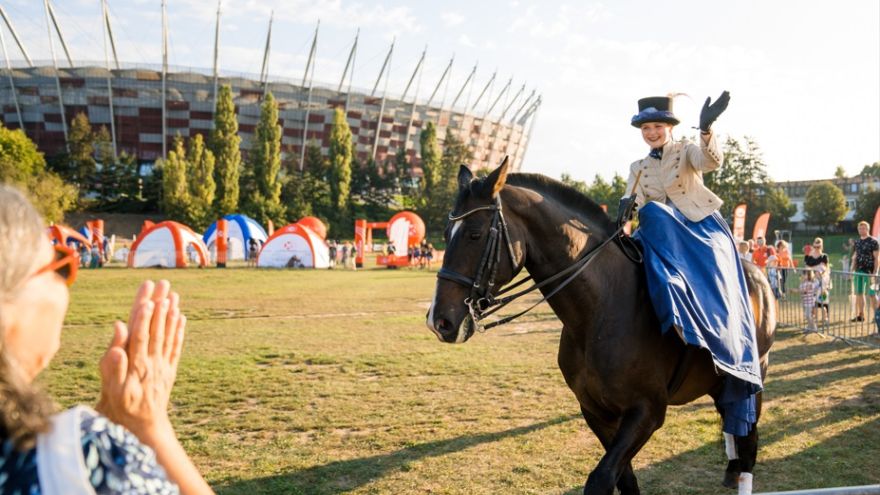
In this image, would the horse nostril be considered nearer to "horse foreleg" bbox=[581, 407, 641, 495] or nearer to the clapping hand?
"horse foreleg" bbox=[581, 407, 641, 495]

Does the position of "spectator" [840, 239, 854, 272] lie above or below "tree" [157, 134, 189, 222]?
below

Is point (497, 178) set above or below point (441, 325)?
above

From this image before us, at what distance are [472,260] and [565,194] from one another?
3.19 ft

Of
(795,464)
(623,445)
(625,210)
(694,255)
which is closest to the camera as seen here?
(623,445)

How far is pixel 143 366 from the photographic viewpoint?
58.6 inches

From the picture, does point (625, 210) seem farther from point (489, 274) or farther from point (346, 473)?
point (346, 473)

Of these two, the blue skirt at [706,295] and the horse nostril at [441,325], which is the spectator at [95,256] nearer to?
the horse nostril at [441,325]

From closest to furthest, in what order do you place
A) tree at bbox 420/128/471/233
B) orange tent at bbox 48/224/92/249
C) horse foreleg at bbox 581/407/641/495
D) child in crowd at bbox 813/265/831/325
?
horse foreleg at bbox 581/407/641/495
child in crowd at bbox 813/265/831/325
orange tent at bbox 48/224/92/249
tree at bbox 420/128/471/233

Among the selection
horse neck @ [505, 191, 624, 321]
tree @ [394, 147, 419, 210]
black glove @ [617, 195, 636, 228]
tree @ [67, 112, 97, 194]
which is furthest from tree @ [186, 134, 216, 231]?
horse neck @ [505, 191, 624, 321]

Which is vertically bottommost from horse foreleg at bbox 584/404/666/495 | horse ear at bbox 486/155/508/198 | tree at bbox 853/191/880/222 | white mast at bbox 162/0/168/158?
horse foreleg at bbox 584/404/666/495

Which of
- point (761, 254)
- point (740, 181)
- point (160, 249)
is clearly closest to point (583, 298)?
point (761, 254)

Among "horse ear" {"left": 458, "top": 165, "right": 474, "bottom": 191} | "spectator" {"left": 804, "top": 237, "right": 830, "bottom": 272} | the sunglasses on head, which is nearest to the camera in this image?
the sunglasses on head

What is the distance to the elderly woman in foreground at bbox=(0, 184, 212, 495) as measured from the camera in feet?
3.78

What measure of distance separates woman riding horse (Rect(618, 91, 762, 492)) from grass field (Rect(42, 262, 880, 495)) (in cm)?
167
